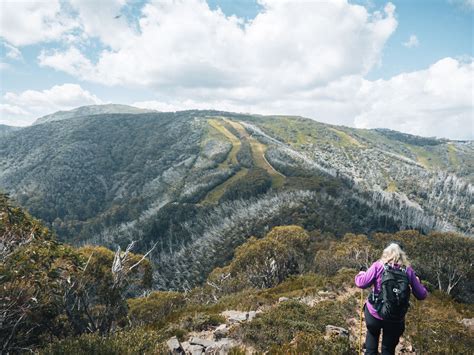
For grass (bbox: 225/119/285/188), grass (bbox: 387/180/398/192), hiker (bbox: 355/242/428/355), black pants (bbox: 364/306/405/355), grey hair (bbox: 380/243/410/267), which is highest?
grey hair (bbox: 380/243/410/267)

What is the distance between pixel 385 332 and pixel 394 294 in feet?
3.12

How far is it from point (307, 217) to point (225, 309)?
6616cm

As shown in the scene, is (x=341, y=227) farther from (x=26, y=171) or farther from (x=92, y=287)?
(x=26, y=171)

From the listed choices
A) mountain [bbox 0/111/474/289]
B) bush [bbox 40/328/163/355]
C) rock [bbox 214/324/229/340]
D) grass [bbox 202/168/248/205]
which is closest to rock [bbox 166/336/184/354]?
bush [bbox 40/328/163/355]

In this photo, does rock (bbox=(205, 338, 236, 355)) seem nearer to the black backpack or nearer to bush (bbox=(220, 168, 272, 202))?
the black backpack

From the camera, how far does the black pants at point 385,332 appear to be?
5.91 m

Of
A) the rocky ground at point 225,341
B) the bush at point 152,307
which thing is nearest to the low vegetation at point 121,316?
the rocky ground at point 225,341

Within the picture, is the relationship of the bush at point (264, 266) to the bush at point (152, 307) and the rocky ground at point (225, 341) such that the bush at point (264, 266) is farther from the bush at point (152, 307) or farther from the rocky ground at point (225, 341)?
the rocky ground at point (225, 341)

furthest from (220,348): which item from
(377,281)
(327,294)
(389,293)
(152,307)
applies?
(152,307)

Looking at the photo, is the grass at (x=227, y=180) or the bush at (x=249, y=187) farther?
the grass at (x=227, y=180)

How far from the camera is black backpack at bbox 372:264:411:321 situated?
18.3 ft

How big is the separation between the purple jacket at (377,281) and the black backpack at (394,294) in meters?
0.16

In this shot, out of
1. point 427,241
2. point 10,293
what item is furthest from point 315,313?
point 427,241

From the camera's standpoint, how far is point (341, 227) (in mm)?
79750
